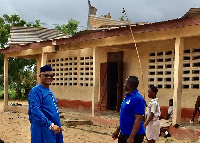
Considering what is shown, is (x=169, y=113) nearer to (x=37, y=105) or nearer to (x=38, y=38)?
(x=37, y=105)

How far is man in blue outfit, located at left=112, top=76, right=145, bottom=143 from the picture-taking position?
354cm

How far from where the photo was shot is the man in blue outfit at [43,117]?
3.54 m

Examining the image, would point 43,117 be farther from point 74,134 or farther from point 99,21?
point 99,21

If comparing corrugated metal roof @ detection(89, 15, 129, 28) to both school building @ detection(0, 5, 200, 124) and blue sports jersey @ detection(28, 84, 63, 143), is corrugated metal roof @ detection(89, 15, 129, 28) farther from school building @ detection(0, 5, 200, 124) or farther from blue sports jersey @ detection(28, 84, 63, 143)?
blue sports jersey @ detection(28, 84, 63, 143)

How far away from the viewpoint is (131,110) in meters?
3.62

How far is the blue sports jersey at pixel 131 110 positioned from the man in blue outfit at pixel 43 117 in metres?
0.79

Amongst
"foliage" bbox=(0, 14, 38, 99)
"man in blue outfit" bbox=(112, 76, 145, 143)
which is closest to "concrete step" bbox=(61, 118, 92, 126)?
"man in blue outfit" bbox=(112, 76, 145, 143)

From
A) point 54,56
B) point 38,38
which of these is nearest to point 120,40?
point 54,56

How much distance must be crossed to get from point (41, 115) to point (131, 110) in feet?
3.50

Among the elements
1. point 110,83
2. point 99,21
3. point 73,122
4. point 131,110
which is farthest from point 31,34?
point 131,110

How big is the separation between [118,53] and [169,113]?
3.33m

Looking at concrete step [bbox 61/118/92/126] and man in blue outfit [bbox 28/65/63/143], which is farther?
concrete step [bbox 61/118/92/126]

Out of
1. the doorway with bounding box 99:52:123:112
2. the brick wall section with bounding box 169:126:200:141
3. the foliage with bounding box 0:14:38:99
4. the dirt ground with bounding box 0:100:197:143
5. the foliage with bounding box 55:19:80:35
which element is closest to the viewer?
the brick wall section with bounding box 169:126:200:141

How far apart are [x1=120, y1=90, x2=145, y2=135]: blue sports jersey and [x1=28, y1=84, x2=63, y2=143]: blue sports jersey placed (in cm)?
85
